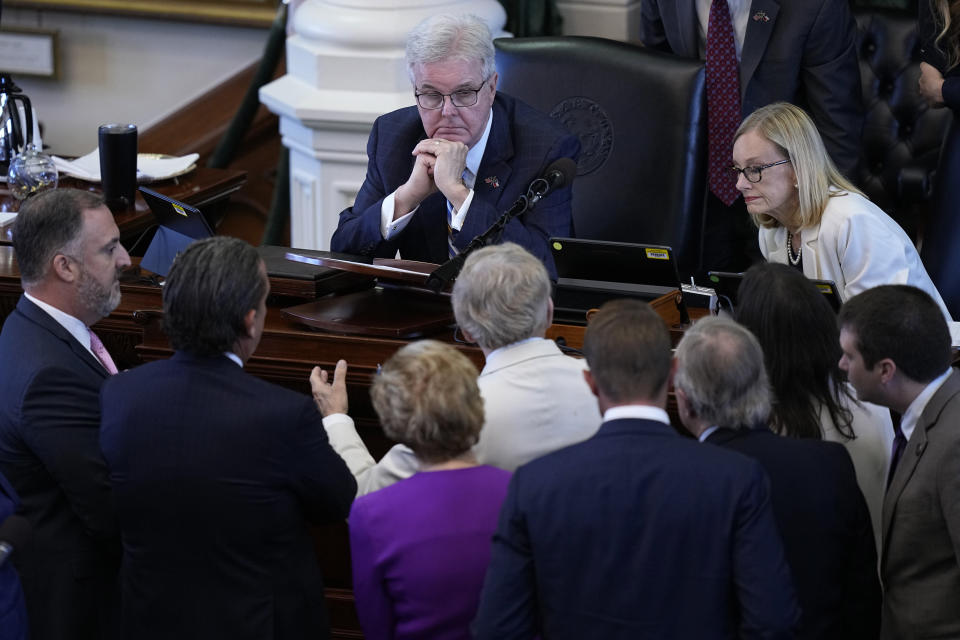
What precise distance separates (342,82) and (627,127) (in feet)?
3.21

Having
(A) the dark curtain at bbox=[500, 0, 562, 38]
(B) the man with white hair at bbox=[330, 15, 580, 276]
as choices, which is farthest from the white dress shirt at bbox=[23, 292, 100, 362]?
(A) the dark curtain at bbox=[500, 0, 562, 38]

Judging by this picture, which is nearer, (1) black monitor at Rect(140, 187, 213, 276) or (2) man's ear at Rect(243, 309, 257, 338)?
(2) man's ear at Rect(243, 309, 257, 338)

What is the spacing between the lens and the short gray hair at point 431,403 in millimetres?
1886

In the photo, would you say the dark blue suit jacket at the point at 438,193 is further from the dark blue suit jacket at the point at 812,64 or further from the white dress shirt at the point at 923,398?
the white dress shirt at the point at 923,398

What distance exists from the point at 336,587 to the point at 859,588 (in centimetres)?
109

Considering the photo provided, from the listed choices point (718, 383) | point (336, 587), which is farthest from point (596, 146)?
point (718, 383)

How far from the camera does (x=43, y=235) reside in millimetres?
2373

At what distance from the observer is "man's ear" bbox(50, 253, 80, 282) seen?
93.2 inches

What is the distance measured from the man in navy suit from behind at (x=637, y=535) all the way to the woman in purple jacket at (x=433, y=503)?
0.38 ft

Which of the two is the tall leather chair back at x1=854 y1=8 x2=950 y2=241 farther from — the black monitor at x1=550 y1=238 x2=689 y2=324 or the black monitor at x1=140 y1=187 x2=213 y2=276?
the black monitor at x1=140 y1=187 x2=213 y2=276

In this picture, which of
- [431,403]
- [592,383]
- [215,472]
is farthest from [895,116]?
[215,472]

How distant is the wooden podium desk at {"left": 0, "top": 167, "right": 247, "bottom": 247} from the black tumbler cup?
50mm

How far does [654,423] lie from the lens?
5.92 feet

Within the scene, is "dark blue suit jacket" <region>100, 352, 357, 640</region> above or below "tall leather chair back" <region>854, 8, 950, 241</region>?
below
